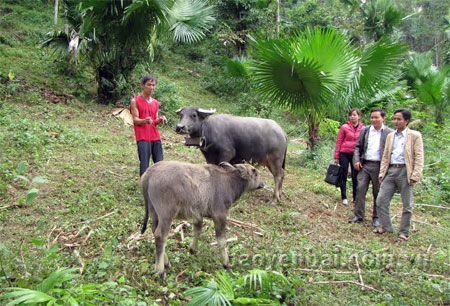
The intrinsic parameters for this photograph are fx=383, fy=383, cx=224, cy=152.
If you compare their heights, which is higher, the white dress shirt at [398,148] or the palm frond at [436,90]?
the palm frond at [436,90]

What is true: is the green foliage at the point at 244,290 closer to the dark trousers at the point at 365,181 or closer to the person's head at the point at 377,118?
the dark trousers at the point at 365,181

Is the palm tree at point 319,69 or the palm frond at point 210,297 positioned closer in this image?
the palm frond at point 210,297

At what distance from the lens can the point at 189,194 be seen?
4.12 metres

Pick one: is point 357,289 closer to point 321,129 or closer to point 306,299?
point 306,299

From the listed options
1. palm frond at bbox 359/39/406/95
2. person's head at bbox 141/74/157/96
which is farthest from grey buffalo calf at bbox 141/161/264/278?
palm frond at bbox 359/39/406/95

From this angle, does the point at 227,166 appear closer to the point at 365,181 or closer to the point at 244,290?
the point at 244,290

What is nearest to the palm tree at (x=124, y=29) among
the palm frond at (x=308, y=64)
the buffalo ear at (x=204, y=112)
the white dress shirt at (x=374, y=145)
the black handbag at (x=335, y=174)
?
the palm frond at (x=308, y=64)

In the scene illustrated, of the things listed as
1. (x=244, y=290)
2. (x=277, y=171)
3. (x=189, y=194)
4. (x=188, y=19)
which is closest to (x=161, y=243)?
(x=189, y=194)

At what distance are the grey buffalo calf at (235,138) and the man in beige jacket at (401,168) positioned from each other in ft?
6.43

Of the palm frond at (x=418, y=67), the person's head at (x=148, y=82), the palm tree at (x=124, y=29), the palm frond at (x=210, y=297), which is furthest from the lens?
the palm frond at (x=418, y=67)

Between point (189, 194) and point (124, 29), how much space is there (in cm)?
740

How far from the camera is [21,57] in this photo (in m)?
13.8

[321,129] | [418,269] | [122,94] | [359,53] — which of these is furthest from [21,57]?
[418,269]

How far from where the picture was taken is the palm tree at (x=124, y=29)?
944 cm
